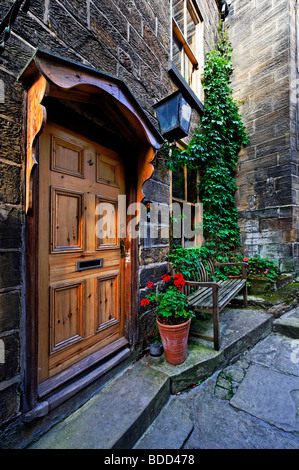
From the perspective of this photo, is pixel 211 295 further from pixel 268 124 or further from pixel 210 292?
pixel 268 124

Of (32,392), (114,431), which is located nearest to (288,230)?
(114,431)

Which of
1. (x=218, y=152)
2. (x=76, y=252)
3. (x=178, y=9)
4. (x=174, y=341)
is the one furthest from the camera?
(x=218, y=152)

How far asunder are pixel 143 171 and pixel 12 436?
7.06 ft

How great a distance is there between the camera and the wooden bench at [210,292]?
2207 millimetres

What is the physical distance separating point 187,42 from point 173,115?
2642 mm

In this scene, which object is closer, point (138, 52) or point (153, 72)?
point (138, 52)

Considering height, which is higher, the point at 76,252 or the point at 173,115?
the point at 173,115

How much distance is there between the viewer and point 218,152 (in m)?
4.11

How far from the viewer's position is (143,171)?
201 centimetres

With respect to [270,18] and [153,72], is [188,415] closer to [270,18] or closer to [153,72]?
[153,72]

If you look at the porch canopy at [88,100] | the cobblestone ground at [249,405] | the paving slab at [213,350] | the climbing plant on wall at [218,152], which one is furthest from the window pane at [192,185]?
the cobblestone ground at [249,405]

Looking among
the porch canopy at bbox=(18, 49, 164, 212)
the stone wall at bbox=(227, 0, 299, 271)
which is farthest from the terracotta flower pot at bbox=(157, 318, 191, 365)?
the stone wall at bbox=(227, 0, 299, 271)

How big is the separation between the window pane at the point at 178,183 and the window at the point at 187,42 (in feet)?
6.14

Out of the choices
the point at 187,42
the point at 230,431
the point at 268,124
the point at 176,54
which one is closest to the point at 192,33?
the point at 187,42
